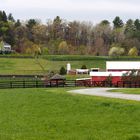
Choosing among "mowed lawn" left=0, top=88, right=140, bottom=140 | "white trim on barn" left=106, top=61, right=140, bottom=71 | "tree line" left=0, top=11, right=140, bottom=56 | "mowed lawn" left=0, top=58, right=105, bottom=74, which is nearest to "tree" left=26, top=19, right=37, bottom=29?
"tree line" left=0, top=11, right=140, bottom=56

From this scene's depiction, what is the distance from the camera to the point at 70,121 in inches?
723

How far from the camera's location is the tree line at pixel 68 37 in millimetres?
149750

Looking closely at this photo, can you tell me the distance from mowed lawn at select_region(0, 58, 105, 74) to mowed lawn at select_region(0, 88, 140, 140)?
73.9 m

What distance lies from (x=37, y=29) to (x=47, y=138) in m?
149

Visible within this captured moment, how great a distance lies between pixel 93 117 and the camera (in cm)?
1961

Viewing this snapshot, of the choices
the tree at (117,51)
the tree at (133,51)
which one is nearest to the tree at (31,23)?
the tree at (117,51)

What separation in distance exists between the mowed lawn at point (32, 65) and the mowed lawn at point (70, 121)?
73.9m

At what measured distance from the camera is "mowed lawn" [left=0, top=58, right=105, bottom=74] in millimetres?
101750

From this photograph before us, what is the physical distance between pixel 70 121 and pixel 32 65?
91356 mm

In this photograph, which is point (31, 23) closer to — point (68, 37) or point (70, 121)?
point (68, 37)

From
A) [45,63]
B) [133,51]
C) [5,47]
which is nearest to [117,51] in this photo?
[133,51]

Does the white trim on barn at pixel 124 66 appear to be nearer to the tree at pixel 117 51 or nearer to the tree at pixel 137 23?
the tree at pixel 117 51

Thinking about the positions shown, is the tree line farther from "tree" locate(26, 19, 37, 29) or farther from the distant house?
the distant house

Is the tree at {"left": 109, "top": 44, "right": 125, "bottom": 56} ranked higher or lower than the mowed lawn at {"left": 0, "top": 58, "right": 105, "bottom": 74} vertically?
higher
